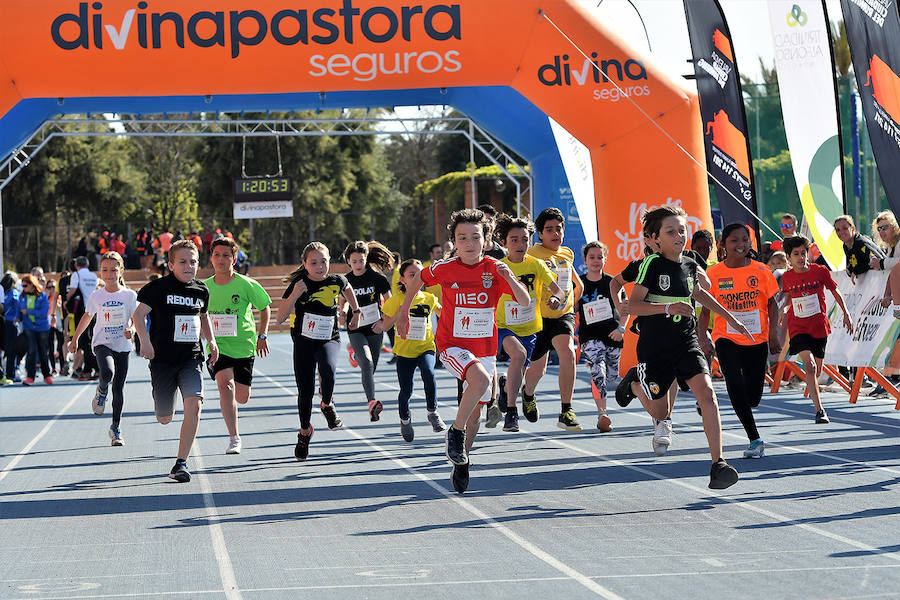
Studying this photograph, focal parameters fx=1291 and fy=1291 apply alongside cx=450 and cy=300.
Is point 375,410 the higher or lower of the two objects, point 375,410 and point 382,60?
the lower

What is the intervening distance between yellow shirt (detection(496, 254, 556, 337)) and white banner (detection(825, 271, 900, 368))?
3913 millimetres

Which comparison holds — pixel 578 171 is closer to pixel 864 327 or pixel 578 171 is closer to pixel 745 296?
pixel 864 327

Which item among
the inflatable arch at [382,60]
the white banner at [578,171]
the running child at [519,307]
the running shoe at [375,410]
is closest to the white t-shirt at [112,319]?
the running shoe at [375,410]

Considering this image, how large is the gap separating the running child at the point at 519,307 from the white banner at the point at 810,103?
14.6 feet

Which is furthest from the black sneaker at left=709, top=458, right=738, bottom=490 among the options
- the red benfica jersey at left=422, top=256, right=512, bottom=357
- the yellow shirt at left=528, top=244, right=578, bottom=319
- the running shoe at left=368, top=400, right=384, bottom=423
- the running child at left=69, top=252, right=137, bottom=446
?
the running child at left=69, top=252, right=137, bottom=446

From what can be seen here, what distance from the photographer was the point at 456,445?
7848 mm

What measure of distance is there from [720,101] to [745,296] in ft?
19.6

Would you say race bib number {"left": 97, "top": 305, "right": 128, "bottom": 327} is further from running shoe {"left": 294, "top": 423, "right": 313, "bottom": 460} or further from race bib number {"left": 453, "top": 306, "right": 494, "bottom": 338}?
race bib number {"left": 453, "top": 306, "right": 494, "bottom": 338}

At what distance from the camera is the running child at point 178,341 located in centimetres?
886

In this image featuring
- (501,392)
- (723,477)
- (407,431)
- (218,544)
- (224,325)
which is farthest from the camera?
(501,392)

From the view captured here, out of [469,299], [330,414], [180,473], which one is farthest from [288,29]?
[469,299]

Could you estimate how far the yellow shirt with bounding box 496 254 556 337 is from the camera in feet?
33.0

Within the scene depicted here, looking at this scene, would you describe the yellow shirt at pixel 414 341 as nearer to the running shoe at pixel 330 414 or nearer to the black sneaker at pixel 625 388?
the running shoe at pixel 330 414

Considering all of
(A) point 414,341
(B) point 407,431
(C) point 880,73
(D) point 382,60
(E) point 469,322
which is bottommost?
(B) point 407,431
